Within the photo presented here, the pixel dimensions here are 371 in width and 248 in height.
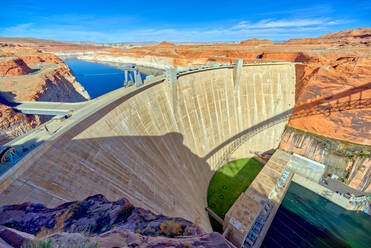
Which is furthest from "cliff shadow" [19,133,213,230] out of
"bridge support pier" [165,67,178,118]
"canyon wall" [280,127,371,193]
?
"canyon wall" [280,127,371,193]

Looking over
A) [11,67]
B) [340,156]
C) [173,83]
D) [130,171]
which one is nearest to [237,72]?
[173,83]

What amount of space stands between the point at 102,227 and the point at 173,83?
14196mm

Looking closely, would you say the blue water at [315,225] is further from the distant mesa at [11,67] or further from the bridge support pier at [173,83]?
the distant mesa at [11,67]

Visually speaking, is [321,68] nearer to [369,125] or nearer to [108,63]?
[369,125]

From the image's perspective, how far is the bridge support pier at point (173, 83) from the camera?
54.4 feet

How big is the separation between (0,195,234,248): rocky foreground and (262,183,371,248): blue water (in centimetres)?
1407

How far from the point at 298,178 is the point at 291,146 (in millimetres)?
4702

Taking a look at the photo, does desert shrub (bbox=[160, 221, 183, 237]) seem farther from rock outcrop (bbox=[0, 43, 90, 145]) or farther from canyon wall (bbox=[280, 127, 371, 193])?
canyon wall (bbox=[280, 127, 371, 193])

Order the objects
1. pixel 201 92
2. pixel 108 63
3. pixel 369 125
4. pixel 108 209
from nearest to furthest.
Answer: pixel 108 209 → pixel 369 125 → pixel 201 92 → pixel 108 63

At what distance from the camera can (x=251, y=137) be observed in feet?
80.8

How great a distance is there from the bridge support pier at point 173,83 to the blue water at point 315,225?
15809 mm

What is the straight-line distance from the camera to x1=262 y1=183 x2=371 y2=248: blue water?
15039 mm

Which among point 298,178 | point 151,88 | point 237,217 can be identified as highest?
point 151,88

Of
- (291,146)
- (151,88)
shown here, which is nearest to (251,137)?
(291,146)
